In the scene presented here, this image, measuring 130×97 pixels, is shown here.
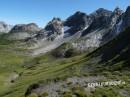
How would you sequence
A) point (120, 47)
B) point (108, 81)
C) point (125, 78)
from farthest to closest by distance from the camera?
point (120, 47) < point (125, 78) < point (108, 81)

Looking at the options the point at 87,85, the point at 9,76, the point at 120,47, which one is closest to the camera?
the point at 87,85

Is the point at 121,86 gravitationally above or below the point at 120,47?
below

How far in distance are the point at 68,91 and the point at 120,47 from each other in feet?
257

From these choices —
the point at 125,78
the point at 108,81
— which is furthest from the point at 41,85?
the point at 125,78

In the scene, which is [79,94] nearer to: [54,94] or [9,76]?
[54,94]

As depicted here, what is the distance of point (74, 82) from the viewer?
5541 cm

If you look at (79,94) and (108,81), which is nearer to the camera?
(79,94)

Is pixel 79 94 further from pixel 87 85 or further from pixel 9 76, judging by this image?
pixel 9 76

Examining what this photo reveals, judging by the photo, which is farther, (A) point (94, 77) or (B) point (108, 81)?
(A) point (94, 77)

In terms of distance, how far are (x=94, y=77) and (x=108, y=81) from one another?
674cm

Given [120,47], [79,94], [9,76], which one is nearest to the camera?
[79,94]

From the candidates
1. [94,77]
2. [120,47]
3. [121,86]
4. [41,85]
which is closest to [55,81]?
[41,85]

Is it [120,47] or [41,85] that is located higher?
[120,47]

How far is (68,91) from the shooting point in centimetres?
4644
